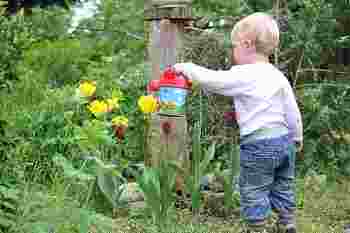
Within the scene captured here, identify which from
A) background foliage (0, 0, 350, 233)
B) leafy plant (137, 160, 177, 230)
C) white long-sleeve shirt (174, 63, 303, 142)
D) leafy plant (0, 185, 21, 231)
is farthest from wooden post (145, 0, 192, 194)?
leafy plant (0, 185, 21, 231)

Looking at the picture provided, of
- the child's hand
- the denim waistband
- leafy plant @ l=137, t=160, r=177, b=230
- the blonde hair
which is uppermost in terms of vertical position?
the blonde hair

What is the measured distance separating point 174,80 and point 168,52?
3.13ft

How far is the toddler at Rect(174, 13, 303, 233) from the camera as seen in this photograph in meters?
3.89

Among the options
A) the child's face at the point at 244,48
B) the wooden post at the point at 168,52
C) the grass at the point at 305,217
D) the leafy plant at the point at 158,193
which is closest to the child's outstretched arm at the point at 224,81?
the child's face at the point at 244,48

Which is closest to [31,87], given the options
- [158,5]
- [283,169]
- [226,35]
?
[226,35]

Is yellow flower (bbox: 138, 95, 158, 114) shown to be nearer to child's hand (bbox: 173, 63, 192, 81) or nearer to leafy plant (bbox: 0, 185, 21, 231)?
child's hand (bbox: 173, 63, 192, 81)

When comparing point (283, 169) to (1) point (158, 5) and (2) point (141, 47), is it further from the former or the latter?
(2) point (141, 47)

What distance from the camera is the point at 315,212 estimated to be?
535 centimetres

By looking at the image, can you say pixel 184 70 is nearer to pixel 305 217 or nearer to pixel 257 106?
pixel 257 106

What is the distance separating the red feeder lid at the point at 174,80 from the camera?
4109 millimetres

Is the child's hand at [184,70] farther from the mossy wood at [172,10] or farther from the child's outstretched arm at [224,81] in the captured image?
the mossy wood at [172,10]

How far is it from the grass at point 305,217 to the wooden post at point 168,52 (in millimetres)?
462

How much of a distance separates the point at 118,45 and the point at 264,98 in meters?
5.73

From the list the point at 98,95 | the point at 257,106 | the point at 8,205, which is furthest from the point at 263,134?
the point at 98,95
